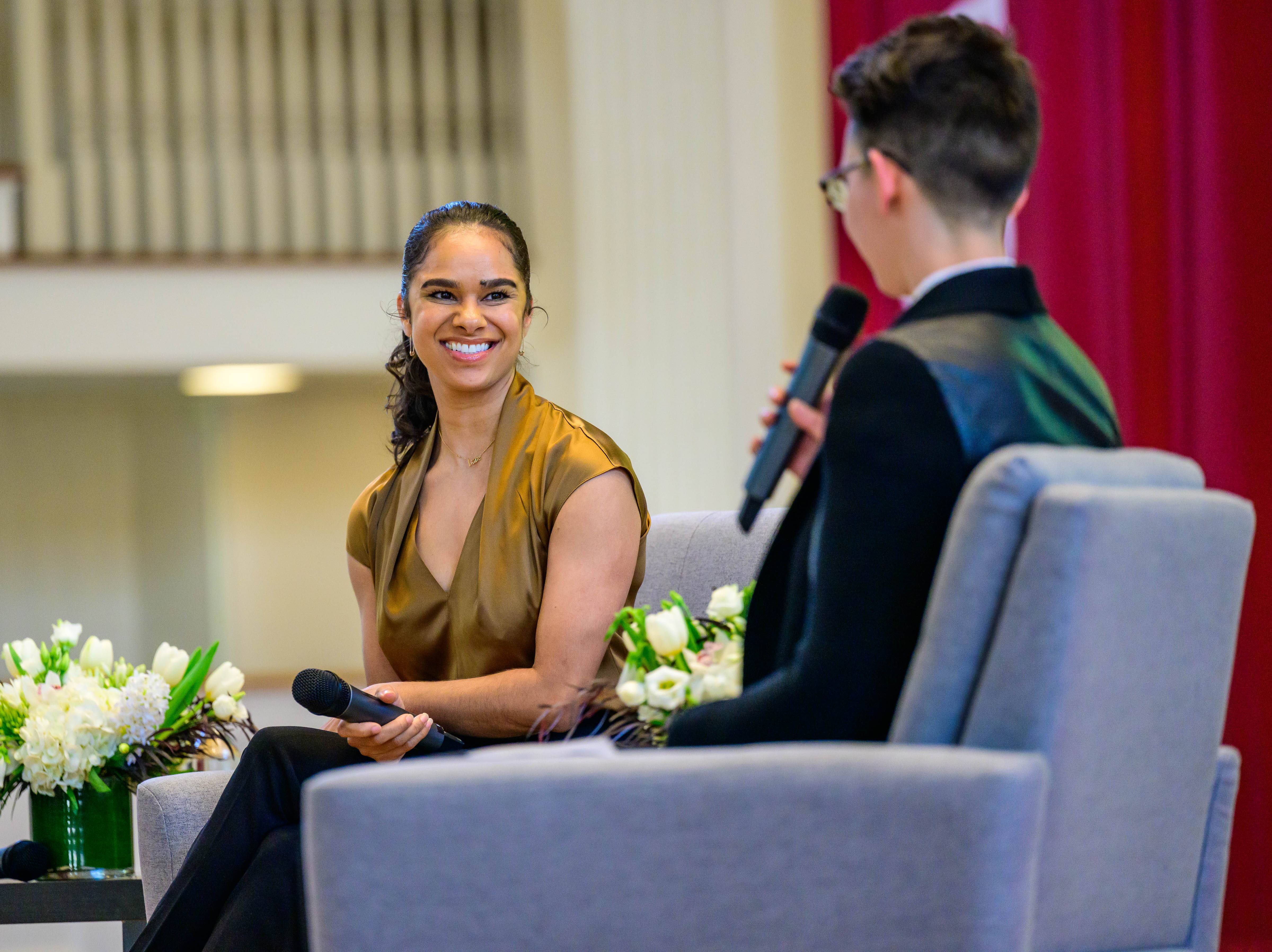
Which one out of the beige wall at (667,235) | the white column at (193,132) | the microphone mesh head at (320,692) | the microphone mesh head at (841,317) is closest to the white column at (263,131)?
the white column at (193,132)

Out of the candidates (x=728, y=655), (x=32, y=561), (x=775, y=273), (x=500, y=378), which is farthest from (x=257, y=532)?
(x=728, y=655)

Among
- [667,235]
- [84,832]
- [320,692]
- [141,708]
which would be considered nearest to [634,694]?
[320,692]

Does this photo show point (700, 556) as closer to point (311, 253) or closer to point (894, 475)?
point (894, 475)

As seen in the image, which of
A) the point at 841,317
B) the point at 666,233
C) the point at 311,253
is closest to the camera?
the point at 841,317

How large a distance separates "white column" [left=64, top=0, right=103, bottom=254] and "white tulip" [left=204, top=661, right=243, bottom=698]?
13.5 ft

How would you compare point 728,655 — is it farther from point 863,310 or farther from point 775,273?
point 775,273

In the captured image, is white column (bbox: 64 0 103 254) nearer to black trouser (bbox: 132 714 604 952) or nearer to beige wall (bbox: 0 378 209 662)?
beige wall (bbox: 0 378 209 662)

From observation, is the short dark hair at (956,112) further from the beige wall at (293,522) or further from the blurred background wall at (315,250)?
the beige wall at (293,522)

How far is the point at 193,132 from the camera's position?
596 centimetres

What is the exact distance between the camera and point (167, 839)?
A: 1.86 meters

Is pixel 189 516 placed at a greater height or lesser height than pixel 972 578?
lesser

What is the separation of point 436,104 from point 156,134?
4.03ft

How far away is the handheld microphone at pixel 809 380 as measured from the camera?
4.04 feet

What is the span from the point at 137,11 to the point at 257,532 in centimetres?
255
